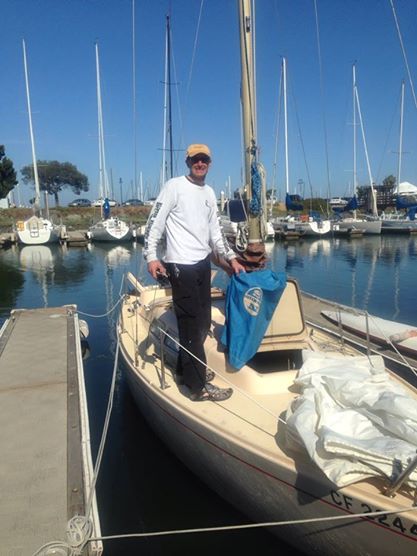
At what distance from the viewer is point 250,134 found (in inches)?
208

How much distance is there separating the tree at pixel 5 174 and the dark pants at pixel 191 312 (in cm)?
4681

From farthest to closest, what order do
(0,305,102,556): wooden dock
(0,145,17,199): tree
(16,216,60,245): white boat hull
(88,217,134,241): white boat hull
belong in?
1. (0,145,17,199): tree
2. (88,217,134,241): white boat hull
3. (16,216,60,245): white boat hull
4. (0,305,102,556): wooden dock

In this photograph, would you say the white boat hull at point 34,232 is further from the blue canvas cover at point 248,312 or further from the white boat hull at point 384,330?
the blue canvas cover at point 248,312

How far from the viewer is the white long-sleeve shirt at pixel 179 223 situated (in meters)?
3.73

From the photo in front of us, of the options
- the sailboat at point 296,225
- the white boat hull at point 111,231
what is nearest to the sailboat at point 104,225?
the white boat hull at point 111,231

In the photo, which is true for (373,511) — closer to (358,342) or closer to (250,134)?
(250,134)

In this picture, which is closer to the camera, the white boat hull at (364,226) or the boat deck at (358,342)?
the boat deck at (358,342)

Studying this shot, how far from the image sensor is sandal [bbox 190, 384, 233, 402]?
12.7 ft

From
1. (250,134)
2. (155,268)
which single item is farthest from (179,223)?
(250,134)

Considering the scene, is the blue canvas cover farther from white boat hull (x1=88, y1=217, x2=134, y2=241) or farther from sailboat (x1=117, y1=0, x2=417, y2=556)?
white boat hull (x1=88, y1=217, x2=134, y2=241)

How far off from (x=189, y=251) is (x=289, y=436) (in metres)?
1.77

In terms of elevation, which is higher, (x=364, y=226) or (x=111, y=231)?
(x=111, y=231)

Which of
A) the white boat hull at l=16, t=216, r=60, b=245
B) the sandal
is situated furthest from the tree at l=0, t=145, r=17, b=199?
the sandal

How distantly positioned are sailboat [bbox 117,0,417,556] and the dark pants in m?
0.20
